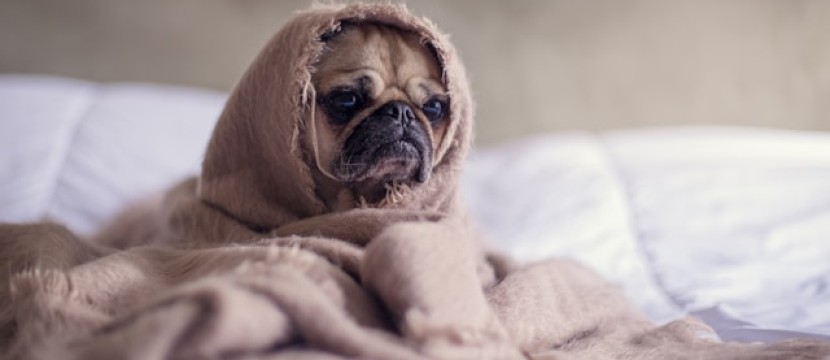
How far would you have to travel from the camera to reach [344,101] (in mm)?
1039

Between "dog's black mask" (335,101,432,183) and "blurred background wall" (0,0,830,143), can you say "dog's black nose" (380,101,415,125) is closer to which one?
"dog's black mask" (335,101,432,183)

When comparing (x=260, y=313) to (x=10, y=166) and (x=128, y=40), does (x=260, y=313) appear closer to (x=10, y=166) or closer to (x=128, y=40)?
(x=10, y=166)

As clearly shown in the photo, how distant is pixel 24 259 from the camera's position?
860 mm

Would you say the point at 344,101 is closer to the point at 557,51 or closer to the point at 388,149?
the point at 388,149

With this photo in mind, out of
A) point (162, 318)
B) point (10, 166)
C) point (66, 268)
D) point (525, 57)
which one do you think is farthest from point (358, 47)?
point (525, 57)

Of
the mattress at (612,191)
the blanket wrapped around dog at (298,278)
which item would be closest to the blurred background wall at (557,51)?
the mattress at (612,191)

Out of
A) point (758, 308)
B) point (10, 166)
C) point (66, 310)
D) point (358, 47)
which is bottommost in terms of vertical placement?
point (10, 166)

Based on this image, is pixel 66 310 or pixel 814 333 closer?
pixel 66 310

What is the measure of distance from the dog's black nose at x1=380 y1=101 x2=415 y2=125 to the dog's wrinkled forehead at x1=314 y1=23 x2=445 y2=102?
2 cm

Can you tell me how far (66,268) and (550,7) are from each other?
165 cm

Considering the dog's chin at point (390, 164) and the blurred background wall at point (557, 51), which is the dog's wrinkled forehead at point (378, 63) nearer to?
the dog's chin at point (390, 164)

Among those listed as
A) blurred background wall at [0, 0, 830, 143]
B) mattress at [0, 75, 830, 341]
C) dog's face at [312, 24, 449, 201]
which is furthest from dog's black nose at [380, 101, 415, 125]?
blurred background wall at [0, 0, 830, 143]

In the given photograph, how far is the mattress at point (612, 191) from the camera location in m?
1.20

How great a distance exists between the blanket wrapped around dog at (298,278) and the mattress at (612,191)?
0.73 ft
